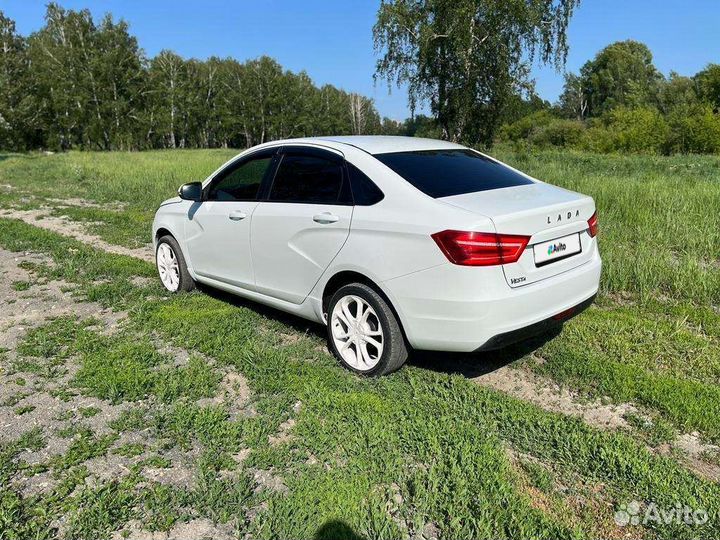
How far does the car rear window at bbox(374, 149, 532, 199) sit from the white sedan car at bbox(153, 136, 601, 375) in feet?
0.05

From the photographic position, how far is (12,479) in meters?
2.73

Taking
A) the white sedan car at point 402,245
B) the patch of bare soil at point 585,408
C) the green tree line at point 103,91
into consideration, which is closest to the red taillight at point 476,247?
the white sedan car at point 402,245

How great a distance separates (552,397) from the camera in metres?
3.55

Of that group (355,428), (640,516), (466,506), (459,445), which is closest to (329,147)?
(355,428)

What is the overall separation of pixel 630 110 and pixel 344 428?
5884 cm

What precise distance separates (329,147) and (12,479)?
9.85 feet

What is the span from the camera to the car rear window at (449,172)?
12.0 feet

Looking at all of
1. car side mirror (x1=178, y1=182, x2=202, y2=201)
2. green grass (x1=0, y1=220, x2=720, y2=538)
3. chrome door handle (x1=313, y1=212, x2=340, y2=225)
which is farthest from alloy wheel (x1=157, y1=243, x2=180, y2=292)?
chrome door handle (x1=313, y1=212, x2=340, y2=225)

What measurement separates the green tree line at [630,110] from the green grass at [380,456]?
28061mm

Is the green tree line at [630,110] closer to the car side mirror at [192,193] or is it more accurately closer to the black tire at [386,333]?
the car side mirror at [192,193]

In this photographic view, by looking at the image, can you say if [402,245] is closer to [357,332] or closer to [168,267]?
[357,332]

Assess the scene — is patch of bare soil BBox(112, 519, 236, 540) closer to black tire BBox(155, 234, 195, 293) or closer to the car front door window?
the car front door window

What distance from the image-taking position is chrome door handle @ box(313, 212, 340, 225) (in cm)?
385

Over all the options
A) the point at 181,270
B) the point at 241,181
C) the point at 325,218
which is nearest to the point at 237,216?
the point at 241,181
